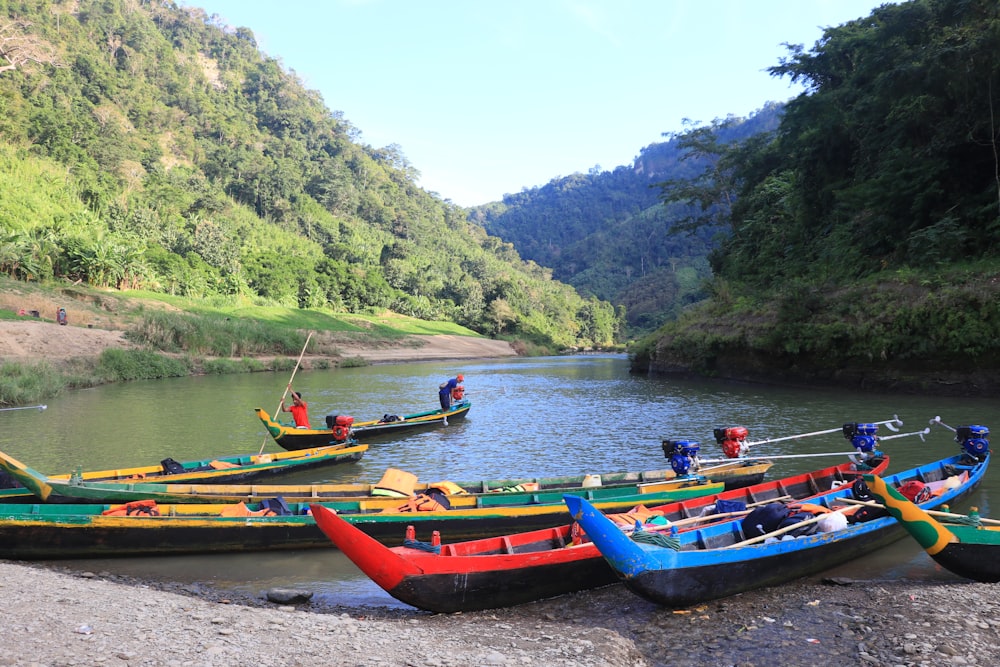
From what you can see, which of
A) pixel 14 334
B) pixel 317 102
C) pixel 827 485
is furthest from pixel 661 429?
pixel 317 102

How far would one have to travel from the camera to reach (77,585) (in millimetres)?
7570

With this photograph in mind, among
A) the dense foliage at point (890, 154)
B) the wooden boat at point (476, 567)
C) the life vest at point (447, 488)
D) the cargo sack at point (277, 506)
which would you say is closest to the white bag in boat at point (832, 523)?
the wooden boat at point (476, 567)

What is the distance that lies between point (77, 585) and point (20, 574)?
88 cm

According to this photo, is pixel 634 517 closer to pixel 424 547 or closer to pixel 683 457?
pixel 424 547

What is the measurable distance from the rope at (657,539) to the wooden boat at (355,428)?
10110mm

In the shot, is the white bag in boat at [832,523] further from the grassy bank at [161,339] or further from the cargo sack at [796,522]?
the grassy bank at [161,339]

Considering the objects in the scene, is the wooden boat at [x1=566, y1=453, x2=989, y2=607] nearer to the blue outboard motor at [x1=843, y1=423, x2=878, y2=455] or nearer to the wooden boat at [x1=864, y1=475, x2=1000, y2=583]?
the wooden boat at [x1=864, y1=475, x2=1000, y2=583]

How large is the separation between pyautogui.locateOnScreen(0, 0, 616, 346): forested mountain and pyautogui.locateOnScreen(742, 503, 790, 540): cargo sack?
48.3 metres

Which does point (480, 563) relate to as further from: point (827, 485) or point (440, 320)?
point (440, 320)

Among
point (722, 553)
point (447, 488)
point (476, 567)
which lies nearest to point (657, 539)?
point (722, 553)

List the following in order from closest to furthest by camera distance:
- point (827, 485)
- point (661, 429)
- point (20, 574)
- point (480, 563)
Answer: point (480, 563), point (20, 574), point (827, 485), point (661, 429)

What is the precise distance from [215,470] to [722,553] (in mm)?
9981

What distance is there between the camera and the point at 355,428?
19047 mm

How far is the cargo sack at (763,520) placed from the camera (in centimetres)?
810
